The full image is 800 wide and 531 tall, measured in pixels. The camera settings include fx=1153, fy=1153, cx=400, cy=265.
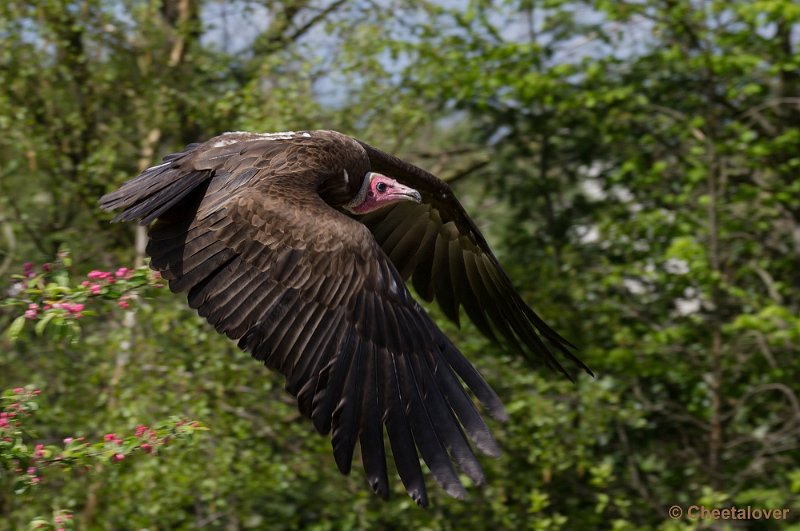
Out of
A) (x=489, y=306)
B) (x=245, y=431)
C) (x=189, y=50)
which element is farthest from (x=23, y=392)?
(x=189, y=50)

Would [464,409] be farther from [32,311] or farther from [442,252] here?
[442,252]

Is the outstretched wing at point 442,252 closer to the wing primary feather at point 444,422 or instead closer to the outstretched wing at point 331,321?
the outstretched wing at point 331,321

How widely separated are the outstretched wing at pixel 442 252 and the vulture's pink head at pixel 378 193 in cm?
37

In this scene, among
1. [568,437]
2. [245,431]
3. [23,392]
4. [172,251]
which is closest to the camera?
[23,392]

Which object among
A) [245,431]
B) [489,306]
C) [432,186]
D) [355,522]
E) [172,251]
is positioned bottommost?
[355,522]

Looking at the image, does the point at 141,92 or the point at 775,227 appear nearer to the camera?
the point at 141,92

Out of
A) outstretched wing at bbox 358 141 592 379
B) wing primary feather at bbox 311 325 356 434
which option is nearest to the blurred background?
outstretched wing at bbox 358 141 592 379

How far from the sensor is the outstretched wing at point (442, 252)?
6.28 meters

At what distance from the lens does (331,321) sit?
4.57m

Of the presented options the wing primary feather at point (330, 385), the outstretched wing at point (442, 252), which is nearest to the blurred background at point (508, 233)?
the outstretched wing at point (442, 252)

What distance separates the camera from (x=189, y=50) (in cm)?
892

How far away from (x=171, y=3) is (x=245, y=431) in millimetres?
3905

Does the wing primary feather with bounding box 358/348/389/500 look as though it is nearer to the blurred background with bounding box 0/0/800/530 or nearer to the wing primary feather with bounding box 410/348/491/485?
the wing primary feather with bounding box 410/348/491/485

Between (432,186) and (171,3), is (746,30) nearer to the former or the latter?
(432,186)
